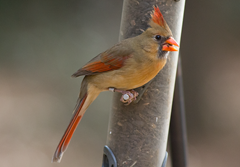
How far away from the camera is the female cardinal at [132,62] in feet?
7.80

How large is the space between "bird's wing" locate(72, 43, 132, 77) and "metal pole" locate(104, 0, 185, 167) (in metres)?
0.22

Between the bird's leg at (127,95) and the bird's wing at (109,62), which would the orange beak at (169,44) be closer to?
the bird's wing at (109,62)

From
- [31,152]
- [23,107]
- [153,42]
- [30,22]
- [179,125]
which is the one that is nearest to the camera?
[153,42]

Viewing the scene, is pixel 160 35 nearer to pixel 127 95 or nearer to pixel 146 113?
pixel 127 95

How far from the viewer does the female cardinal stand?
A: 238 cm

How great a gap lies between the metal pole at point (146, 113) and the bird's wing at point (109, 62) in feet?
0.72

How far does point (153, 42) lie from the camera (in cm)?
240

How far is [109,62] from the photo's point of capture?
2.47 meters

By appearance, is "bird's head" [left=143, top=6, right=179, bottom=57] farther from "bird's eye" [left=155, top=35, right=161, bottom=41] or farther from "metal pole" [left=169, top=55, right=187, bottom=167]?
"metal pole" [left=169, top=55, right=187, bottom=167]

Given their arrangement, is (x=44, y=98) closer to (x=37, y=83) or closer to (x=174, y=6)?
(x=37, y=83)

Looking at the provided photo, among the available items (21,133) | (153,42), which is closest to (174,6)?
(153,42)

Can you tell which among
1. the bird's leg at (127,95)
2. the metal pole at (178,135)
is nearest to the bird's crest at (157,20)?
the bird's leg at (127,95)

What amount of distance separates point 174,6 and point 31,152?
9.75 feet

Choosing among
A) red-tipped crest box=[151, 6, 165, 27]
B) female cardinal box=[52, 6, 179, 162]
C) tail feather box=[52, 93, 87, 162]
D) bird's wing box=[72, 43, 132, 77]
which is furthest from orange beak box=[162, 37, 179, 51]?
tail feather box=[52, 93, 87, 162]
